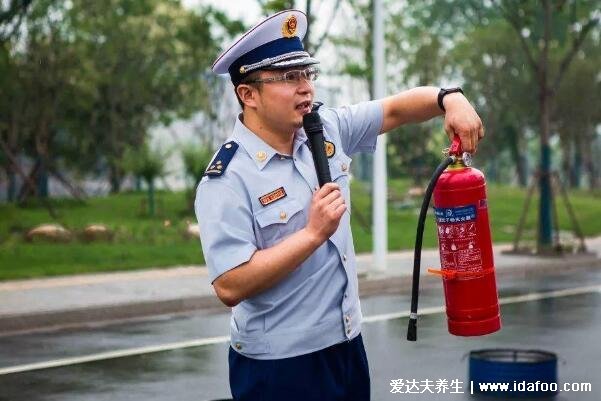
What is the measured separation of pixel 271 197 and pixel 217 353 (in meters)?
6.42

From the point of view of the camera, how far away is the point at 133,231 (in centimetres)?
2153

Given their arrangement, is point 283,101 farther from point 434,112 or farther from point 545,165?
point 545,165

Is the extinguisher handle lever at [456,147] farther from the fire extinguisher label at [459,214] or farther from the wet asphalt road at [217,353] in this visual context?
the wet asphalt road at [217,353]

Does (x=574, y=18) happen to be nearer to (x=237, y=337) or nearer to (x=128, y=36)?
(x=237, y=337)

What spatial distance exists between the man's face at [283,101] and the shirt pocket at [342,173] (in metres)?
0.19

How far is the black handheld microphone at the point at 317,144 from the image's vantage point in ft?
10.8

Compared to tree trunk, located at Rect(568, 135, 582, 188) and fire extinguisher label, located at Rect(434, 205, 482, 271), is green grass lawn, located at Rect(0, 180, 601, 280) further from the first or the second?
tree trunk, located at Rect(568, 135, 582, 188)

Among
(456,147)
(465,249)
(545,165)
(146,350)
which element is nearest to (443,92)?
(456,147)

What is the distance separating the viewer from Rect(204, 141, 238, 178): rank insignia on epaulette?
3289 millimetres

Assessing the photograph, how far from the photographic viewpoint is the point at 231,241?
127 inches

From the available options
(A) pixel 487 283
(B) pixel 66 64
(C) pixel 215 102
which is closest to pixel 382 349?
(A) pixel 487 283

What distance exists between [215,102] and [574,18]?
2337 centimetres

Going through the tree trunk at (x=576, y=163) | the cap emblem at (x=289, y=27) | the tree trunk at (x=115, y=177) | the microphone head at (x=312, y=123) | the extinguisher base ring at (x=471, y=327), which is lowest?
the tree trunk at (x=576, y=163)

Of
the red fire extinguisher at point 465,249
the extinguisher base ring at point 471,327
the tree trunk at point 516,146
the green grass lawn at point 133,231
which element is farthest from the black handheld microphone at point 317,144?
the tree trunk at point 516,146
